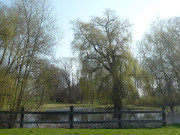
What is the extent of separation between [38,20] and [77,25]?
26.6 ft

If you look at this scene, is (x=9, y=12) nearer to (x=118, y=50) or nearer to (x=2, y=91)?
(x=2, y=91)

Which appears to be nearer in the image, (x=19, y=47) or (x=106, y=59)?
(x=19, y=47)

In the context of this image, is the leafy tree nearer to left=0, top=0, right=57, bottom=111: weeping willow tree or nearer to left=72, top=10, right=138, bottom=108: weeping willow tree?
left=72, top=10, right=138, bottom=108: weeping willow tree

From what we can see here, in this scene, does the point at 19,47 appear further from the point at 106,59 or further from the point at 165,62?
the point at 165,62

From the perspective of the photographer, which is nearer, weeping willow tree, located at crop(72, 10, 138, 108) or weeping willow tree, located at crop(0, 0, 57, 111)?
weeping willow tree, located at crop(0, 0, 57, 111)

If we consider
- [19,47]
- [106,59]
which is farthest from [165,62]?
[19,47]

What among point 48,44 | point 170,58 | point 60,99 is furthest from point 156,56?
point 60,99

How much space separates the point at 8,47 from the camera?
1119 centimetres

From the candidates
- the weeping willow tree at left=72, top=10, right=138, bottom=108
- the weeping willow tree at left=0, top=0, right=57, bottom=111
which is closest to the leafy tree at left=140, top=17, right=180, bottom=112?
the weeping willow tree at left=72, top=10, right=138, bottom=108

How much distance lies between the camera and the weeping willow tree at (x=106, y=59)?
58.9 ft

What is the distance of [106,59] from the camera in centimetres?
1877

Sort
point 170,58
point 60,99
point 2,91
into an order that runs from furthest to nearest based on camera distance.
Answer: point 60,99 → point 170,58 → point 2,91

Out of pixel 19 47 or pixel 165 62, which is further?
pixel 165 62

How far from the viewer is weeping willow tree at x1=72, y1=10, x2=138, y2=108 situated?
58.9 feet
